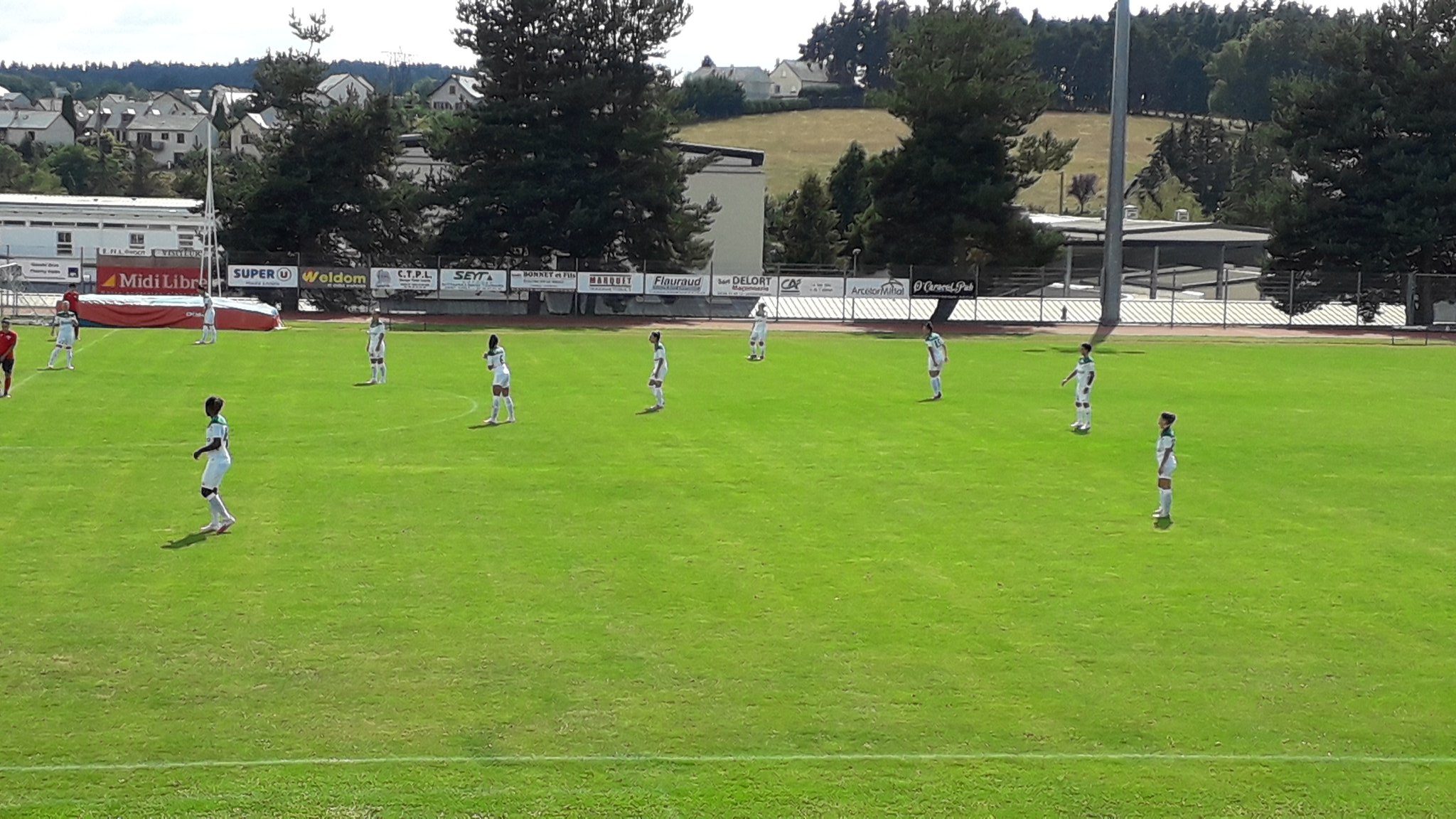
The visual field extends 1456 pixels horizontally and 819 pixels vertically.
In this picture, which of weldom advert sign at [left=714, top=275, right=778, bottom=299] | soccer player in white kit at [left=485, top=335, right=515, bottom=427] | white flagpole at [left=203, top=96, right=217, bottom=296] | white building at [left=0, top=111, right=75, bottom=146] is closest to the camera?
soccer player in white kit at [left=485, top=335, right=515, bottom=427]

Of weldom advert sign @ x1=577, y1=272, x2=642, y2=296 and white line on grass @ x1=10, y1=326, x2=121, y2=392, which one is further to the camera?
weldom advert sign @ x1=577, y1=272, x2=642, y2=296

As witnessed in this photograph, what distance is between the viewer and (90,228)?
251ft

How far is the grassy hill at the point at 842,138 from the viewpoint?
163 meters

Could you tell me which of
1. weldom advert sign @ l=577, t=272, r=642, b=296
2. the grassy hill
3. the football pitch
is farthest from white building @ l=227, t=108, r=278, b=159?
the football pitch

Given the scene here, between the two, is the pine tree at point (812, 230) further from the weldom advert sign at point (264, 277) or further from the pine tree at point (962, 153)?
the weldom advert sign at point (264, 277)

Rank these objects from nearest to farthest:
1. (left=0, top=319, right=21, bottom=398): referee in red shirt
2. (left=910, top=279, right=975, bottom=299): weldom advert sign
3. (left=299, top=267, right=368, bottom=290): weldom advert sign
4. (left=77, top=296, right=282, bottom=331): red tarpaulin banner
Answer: (left=0, top=319, right=21, bottom=398): referee in red shirt < (left=77, top=296, right=282, bottom=331): red tarpaulin banner < (left=299, top=267, right=368, bottom=290): weldom advert sign < (left=910, top=279, right=975, bottom=299): weldom advert sign

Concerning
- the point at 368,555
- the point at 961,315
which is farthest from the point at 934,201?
the point at 368,555

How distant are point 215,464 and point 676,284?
155ft

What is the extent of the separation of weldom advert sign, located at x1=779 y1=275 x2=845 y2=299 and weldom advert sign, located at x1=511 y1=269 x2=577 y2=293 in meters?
9.45

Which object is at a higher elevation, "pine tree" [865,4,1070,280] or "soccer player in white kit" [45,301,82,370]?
"pine tree" [865,4,1070,280]

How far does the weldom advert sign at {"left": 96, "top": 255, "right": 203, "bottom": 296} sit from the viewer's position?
57.3 m

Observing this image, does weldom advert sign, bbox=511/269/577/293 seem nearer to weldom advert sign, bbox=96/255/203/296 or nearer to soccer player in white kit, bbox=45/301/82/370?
weldom advert sign, bbox=96/255/203/296

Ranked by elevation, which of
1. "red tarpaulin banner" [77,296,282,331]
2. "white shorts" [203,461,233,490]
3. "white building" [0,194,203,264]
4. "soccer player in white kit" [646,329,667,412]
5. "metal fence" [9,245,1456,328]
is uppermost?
"white building" [0,194,203,264]

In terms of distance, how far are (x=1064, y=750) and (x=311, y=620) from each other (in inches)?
306
